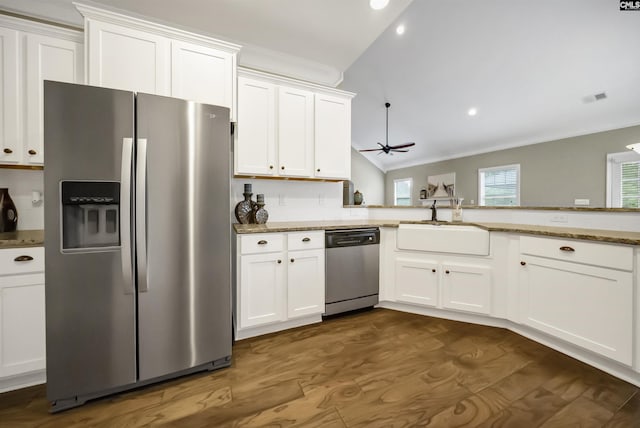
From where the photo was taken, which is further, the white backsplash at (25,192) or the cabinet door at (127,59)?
the white backsplash at (25,192)

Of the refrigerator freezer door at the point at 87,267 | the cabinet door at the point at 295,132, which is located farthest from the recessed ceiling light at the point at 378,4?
the refrigerator freezer door at the point at 87,267

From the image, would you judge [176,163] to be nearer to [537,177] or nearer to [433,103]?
[433,103]

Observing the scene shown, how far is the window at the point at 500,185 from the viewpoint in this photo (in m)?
5.95

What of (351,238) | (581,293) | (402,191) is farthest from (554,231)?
(402,191)

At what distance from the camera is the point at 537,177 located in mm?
5523

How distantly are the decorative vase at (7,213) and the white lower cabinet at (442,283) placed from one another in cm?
312

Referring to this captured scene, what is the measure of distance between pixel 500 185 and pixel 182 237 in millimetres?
7160

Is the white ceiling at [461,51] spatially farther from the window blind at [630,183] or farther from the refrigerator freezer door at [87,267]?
the refrigerator freezer door at [87,267]

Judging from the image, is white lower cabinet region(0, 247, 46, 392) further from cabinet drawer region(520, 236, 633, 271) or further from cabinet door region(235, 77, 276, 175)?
cabinet drawer region(520, 236, 633, 271)

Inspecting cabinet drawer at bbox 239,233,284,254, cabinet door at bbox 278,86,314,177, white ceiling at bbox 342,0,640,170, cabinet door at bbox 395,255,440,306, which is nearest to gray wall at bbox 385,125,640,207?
white ceiling at bbox 342,0,640,170

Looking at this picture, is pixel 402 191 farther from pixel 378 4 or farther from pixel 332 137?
pixel 378 4

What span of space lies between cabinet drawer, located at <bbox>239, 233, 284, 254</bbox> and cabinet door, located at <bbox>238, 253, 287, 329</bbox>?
1.7 inches

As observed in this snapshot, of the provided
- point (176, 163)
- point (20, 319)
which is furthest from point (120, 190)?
point (20, 319)

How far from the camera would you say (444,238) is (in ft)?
7.85
